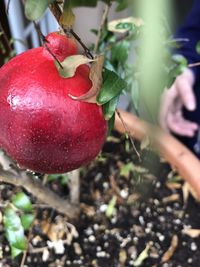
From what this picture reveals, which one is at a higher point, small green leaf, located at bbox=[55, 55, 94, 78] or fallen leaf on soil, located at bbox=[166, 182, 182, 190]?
small green leaf, located at bbox=[55, 55, 94, 78]

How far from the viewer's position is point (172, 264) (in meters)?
0.78

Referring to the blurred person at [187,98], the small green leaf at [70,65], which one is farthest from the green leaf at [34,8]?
the blurred person at [187,98]

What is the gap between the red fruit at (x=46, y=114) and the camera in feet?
1.01

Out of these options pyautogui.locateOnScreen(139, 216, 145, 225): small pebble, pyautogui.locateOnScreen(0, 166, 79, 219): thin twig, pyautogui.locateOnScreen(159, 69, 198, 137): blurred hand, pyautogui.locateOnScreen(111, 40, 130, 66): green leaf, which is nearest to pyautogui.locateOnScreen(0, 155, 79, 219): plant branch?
pyautogui.locateOnScreen(0, 166, 79, 219): thin twig

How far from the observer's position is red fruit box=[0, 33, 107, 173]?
0.31m

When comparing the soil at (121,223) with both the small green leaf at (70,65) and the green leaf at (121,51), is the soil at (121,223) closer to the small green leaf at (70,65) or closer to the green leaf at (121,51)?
the green leaf at (121,51)

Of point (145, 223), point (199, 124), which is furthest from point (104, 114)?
point (199, 124)

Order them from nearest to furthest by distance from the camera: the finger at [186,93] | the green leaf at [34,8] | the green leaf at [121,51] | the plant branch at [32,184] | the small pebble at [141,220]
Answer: the green leaf at [34,8] → the plant branch at [32,184] → the green leaf at [121,51] → the small pebble at [141,220] → the finger at [186,93]

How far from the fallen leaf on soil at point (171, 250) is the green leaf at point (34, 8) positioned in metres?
0.60

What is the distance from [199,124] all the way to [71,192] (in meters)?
0.41

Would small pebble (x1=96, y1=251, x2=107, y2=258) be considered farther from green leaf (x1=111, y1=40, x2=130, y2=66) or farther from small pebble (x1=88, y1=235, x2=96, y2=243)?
green leaf (x1=111, y1=40, x2=130, y2=66)

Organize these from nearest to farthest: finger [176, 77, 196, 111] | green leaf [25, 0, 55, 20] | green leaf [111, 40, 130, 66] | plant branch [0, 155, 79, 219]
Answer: green leaf [25, 0, 55, 20] → plant branch [0, 155, 79, 219] → green leaf [111, 40, 130, 66] → finger [176, 77, 196, 111]

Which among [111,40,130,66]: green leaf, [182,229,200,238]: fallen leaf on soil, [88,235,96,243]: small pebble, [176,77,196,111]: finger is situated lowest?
[182,229,200,238]: fallen leaf on soil

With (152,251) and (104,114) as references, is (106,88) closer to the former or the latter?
(104,114)
